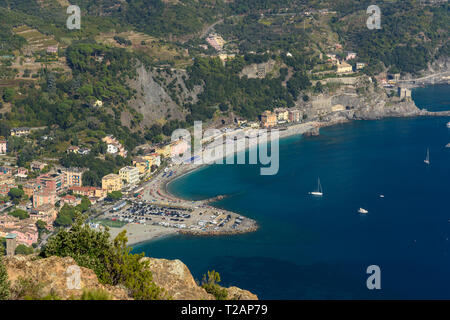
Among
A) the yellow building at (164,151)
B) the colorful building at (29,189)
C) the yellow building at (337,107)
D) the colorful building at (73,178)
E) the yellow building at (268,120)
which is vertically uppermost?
the yellow building at (337,107)

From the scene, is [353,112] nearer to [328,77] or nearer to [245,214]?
[328,77]

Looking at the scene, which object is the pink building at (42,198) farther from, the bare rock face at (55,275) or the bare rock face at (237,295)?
the bare rock face at (237,295)

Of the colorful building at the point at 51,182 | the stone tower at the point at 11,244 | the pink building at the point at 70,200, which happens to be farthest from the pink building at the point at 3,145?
the stone tower at the point at 11,244

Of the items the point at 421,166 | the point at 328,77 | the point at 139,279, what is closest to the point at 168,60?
the point at 328,77

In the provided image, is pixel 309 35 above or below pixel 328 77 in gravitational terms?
above

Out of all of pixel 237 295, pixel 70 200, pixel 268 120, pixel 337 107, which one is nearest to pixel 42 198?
pixel 70 200

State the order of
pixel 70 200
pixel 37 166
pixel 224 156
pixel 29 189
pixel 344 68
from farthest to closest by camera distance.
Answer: pixel 344 68, pixel 224 156, pixel 37 166, pixel 29 189, pixel 70 200

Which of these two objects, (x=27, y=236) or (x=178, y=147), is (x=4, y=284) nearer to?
(x=27, y=236)
